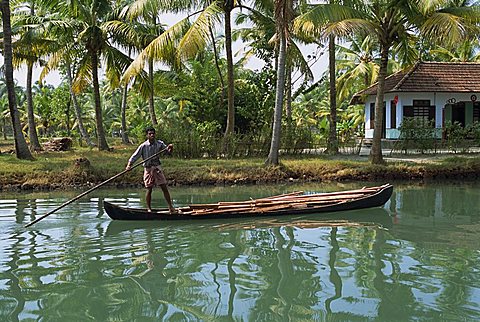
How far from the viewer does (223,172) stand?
51.4 feet

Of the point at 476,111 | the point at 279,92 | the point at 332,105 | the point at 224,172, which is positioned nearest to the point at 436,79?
the point at 476,111

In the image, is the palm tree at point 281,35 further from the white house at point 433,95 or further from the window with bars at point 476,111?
the window with bars at point 476,111

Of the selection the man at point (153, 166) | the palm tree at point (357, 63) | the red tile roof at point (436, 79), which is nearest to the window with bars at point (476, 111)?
the red tile roof at point (436, 79)

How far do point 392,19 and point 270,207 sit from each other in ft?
30.7

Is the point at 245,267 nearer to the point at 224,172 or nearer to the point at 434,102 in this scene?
the point at 224,172

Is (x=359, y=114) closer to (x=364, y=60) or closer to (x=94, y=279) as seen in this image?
(x=364, y=60)

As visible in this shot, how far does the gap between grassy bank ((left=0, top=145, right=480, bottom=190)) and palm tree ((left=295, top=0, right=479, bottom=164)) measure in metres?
2.29

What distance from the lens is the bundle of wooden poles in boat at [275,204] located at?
10.0 m

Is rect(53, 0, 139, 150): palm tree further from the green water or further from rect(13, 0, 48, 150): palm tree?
the green water

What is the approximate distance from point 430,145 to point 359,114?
36.2 ft

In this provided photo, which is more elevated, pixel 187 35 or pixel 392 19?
pixel 392 19

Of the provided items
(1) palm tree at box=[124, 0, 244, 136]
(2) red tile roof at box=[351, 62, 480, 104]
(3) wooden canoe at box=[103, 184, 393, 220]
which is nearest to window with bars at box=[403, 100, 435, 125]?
(2) red tile roof at box=[351, 62, 480, 104]

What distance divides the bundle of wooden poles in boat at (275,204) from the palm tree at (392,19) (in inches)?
240

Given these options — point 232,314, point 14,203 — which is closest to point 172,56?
point 14,203
